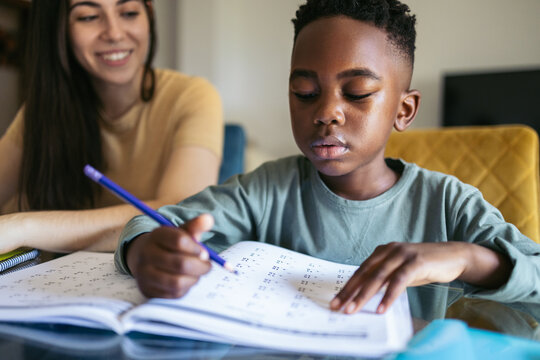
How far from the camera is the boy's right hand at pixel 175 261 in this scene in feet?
1.33

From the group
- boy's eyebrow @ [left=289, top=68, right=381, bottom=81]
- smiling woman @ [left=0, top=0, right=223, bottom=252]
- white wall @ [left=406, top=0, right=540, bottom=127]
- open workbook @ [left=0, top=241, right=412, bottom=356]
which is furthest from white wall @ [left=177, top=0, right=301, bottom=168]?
open workbook @ [left=0, top=241, right=412, bottom=356]

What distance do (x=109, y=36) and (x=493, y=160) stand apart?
0.87m

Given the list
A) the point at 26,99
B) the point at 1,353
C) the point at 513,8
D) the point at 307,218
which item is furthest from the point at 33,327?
the point at 513,8

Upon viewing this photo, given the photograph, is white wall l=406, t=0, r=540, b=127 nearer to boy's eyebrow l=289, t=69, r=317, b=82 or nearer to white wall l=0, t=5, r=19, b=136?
boy's eyebrow l=289, t=69, r=317, b=82

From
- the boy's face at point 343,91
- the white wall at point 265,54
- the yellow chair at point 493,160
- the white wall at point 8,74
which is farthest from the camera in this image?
the white wall at point 265,54

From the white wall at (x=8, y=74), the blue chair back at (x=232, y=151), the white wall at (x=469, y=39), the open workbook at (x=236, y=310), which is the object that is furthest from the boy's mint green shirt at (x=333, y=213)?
the white wall at (x=8, y=74)

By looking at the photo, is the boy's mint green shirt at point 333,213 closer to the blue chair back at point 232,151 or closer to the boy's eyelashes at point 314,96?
the boy's eyelashes at point 314,96

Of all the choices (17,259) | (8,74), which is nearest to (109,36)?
(17,259)

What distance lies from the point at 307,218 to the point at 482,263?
285 mm

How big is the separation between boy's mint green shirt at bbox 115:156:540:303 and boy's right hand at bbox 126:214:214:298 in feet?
0.53

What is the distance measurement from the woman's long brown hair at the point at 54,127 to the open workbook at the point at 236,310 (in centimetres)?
52

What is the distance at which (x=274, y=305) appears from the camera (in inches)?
16.9

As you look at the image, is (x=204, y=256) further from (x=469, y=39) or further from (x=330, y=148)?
(x=469, y=39)

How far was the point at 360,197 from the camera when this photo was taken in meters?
0.72
